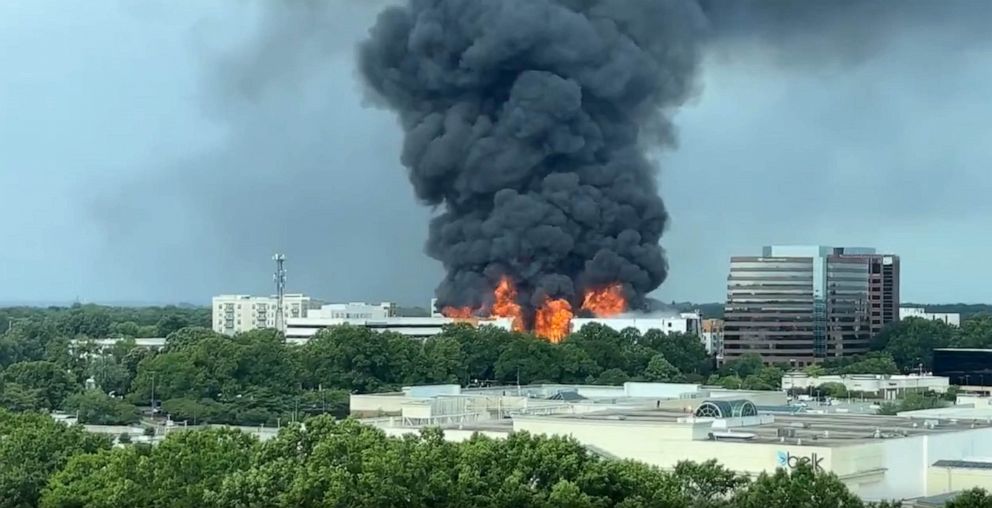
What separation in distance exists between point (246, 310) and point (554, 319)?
5981cm

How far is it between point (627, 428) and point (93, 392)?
3890 centimetres

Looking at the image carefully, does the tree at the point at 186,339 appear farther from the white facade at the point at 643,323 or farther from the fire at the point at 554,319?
the white facade at the point at 643,323

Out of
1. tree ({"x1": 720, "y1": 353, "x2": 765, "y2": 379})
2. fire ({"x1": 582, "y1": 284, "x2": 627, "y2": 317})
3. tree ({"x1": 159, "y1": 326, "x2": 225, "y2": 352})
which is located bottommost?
tree ({"x1": 720, "y1": 353, "x2": 765, "y2": 379})

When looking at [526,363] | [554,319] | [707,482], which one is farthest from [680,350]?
[707,482]

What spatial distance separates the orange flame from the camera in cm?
11280

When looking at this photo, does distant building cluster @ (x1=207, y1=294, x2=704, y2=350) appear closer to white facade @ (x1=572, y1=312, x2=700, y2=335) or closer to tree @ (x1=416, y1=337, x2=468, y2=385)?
white facade @ (x1=572, y1=312, x2=700, y2=335)

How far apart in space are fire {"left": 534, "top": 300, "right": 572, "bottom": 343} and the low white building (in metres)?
15.8

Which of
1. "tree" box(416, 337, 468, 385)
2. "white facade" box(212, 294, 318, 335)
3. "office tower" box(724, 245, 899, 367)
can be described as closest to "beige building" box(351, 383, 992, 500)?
"tree" box(416, 337, 468, 385)

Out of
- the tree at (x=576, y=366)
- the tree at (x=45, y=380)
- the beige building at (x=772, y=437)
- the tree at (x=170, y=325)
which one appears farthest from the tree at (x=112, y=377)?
the tree at (x=170, y=325)

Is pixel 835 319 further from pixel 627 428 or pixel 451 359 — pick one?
pixel 627 428

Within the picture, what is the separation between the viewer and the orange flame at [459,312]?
112800mm

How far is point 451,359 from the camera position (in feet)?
309

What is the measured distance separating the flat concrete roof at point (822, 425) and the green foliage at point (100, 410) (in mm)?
26378

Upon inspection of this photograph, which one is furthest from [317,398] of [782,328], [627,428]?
A: [782,328]
